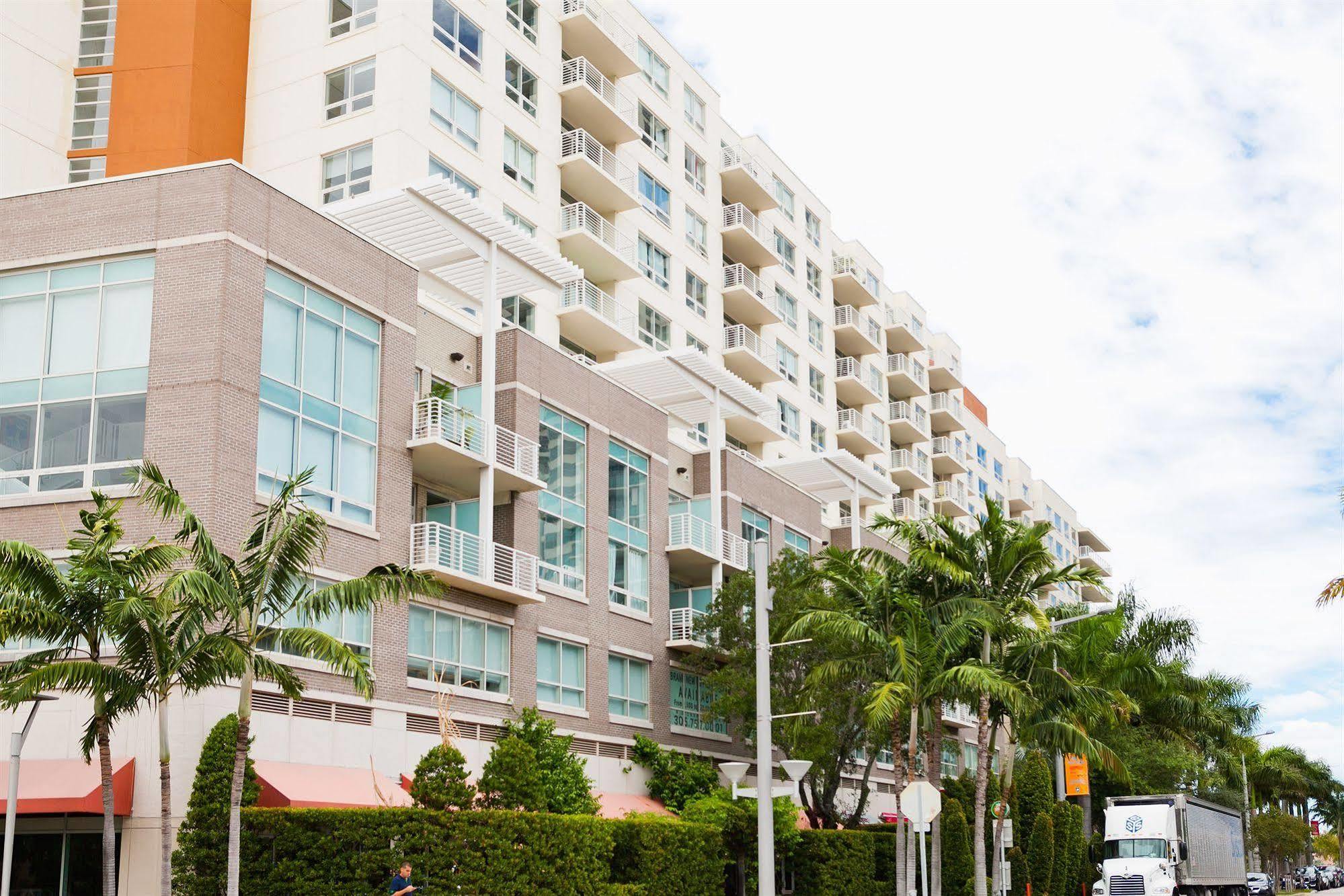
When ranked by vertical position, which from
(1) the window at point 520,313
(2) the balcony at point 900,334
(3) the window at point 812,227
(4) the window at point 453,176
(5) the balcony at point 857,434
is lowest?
(1) the window at point 520,313

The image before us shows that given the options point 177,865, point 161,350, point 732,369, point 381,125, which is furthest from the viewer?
point 732,369

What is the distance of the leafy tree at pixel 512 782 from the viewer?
2630cm

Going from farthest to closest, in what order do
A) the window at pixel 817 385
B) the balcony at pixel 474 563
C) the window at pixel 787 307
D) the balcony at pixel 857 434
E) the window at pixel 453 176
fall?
the balcony at pixel 857 434, the window at pixel 817 385, the window at pixel 787 307, the window at pixel 453 176, the balcony at pixel 474 563

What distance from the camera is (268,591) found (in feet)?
77.4

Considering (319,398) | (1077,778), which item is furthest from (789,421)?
(319,398)

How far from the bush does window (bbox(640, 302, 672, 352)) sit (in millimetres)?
30887

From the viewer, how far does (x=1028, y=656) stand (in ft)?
110

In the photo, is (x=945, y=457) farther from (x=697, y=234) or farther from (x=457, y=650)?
(x=457, y=650)

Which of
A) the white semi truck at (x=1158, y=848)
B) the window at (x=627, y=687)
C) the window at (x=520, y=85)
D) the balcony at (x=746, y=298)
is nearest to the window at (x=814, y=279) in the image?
the balcony at (x=746, y=298)

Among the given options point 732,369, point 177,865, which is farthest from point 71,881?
point 732,369

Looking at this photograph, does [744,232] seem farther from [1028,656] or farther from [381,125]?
[1028,656]

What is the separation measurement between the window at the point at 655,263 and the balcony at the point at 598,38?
6.46 meters

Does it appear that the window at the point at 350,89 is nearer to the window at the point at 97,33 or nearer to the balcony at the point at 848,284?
the window at the point at 97,33

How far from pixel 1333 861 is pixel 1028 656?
15931 cm
